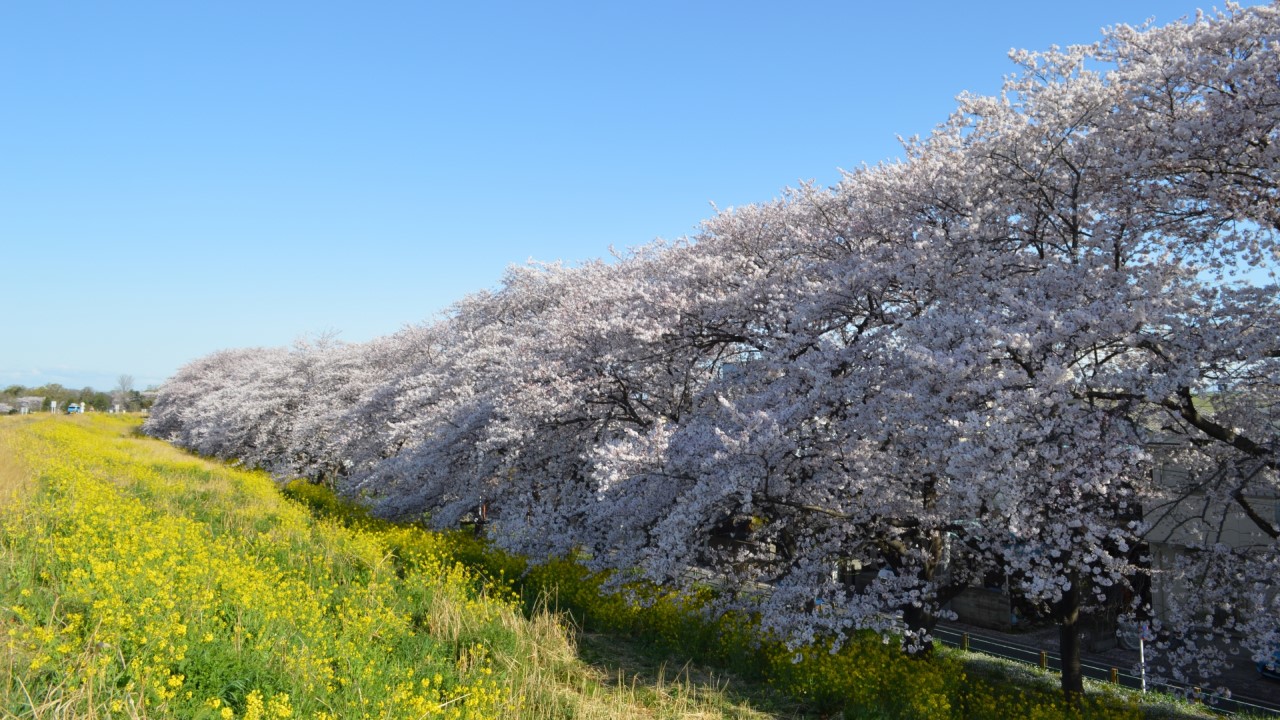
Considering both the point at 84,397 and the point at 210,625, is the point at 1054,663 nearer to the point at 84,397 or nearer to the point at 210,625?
the point at 210,625

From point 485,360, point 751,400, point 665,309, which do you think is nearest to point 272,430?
point 485,360

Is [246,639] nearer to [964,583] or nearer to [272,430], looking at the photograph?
[964,583]

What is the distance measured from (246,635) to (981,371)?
30.4ft

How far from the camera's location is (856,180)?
1550 cm

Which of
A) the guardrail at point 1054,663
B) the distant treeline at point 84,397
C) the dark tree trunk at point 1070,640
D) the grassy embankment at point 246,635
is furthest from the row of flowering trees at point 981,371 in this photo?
the distant treeline at point 84,397

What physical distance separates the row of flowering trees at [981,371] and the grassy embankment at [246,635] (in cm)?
264

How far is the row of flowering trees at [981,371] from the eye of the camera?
30.8ft

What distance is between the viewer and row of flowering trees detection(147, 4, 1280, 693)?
369 inches

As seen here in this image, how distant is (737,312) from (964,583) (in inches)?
253

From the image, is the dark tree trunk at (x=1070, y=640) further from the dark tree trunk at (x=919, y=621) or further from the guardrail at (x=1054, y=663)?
the guardrail at (x=1054, y=663)

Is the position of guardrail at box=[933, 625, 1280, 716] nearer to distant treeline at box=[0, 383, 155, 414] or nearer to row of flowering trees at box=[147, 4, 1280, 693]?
row of flowering trees at box=[147, 4, 1280, 693]

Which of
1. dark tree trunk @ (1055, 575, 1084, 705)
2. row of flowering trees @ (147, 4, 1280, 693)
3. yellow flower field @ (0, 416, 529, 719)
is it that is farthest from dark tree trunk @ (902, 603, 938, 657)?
yellow flower field @ (0, 416, 529, 719)

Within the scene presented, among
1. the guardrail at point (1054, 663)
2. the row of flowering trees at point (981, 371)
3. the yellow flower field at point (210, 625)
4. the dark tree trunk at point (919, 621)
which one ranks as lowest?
the guardrail at point (1054, 663)

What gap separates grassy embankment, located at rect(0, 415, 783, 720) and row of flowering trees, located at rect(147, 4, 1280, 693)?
2.64m
